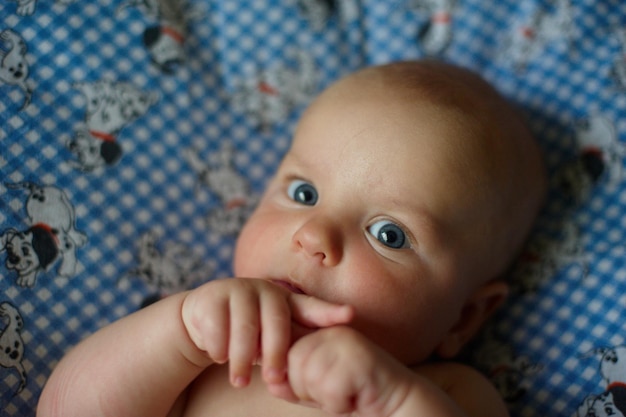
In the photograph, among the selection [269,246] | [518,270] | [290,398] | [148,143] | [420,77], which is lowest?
[518,270]

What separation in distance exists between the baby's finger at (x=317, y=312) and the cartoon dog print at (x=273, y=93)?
75 cm

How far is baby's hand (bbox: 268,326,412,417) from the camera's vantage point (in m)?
0.93

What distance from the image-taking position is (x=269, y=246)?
1.23 metres

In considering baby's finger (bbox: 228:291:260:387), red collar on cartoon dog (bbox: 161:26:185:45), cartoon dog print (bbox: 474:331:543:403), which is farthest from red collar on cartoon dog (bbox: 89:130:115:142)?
cartoon dog print (bbox: 474:331:543:403)

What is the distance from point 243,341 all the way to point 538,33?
1.22m

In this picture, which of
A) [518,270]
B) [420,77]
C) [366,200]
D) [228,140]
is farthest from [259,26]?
[518,270]

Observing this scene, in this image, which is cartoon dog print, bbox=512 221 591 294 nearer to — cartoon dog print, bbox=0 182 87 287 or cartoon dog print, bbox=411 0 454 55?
cartoon dog print, bbox=411 0 454 55

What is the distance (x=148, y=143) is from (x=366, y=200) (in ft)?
1.92

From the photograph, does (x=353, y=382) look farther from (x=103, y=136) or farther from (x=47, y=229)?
(x=103, y=136)

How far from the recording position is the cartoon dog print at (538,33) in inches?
67.2

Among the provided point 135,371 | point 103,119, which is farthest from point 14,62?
point 135,371

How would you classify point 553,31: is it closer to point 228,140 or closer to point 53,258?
point 228,140

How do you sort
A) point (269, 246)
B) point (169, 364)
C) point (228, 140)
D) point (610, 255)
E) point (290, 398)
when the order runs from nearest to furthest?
1. point (290, 398)
2. point (169, 364)
3. point (269, 246)
4. point (610, 255)
5. point (228, 140)

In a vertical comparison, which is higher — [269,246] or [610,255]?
[269,246]
